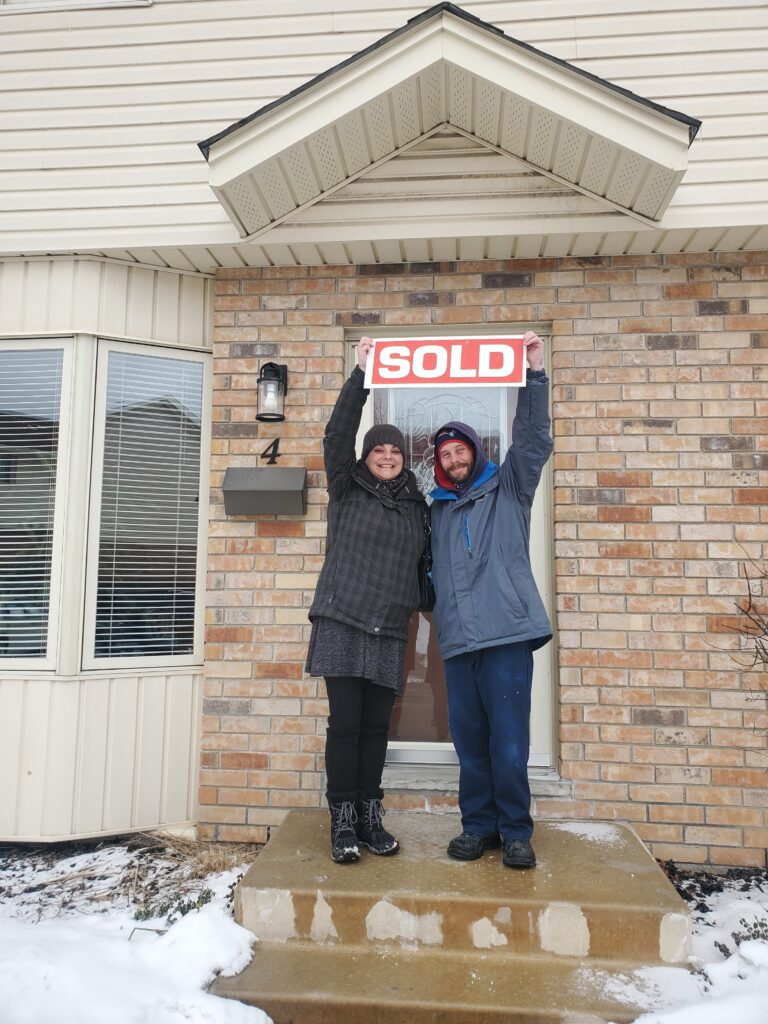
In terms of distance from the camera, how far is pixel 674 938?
2.38m

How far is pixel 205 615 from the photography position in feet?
11.9

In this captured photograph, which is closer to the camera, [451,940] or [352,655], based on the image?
[451,940]

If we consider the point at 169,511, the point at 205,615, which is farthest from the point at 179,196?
the point at 205,615

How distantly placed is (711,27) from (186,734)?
4401 millimetres

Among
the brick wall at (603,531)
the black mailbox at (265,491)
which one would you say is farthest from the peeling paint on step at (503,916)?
the black mailbox at (265,491)

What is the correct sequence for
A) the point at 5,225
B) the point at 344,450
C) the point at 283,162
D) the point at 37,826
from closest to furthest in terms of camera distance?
the point at 344,450 → the point at 283,162 → the point at 37,826 → the point at 5,225

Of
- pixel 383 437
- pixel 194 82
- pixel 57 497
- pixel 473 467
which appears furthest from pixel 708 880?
pixel 194 82

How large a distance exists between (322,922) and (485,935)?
1.83ft

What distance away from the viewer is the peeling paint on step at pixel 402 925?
2.45 m

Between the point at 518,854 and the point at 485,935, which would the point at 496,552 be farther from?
the point at 485,935

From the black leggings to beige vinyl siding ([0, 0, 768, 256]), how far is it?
223cm

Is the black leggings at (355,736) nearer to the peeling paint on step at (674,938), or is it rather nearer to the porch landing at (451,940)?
the porch landing at (451,940)

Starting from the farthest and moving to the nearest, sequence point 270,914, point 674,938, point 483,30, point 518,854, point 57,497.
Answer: point 57,497, point 483,30, point 518,854, point 270,914, point 674,938

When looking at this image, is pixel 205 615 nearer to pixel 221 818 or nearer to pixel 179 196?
pixel 221 818
